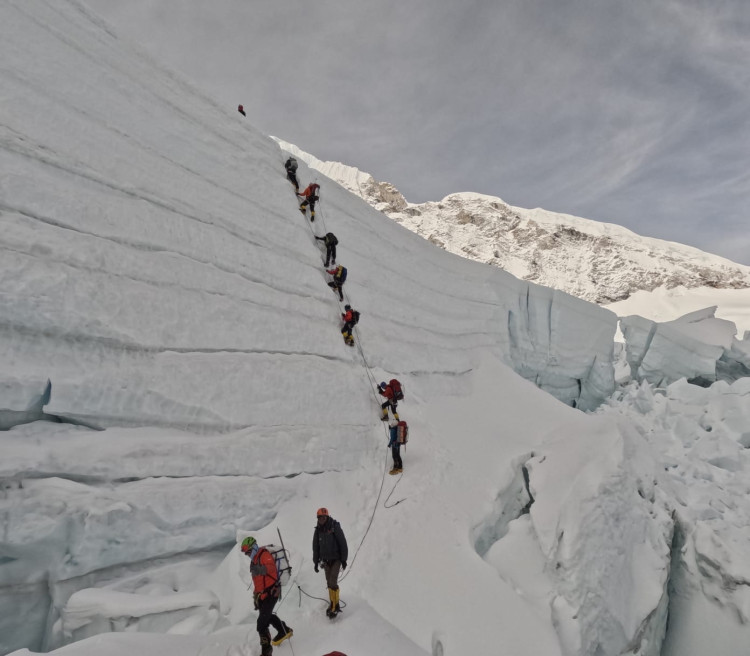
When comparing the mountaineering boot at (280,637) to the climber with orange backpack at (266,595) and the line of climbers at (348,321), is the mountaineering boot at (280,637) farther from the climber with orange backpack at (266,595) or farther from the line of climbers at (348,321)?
the line of climbers at (348,321)

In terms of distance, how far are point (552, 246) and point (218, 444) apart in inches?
2265

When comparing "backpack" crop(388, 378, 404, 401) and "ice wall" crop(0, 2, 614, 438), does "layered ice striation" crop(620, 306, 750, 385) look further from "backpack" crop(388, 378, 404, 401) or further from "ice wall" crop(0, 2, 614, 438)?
"backpack" crop(388, 378, 404, 401)

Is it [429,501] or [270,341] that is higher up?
[270,341]

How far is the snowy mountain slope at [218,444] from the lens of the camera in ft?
13.0

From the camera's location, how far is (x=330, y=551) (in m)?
3.93

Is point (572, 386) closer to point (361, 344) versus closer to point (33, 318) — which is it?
point (361, 344)

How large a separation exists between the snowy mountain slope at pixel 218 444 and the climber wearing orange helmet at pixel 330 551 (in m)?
0.30

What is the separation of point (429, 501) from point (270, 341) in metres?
3.56

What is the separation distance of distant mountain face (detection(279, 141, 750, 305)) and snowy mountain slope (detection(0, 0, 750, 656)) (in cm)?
4584

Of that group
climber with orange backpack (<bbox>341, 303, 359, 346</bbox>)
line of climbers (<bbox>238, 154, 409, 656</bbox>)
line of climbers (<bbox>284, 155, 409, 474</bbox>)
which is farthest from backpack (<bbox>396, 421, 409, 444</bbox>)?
line of climbers (<bbox>238, 154, 409, 656</bbox>)

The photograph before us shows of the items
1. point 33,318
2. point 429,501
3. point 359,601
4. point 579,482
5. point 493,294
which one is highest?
point 493,294

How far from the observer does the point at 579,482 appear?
658 centimetres

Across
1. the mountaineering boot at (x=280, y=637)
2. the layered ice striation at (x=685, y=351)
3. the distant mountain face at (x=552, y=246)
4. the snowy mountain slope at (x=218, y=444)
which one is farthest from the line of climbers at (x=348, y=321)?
the distant mountain face at (x=552, y=246)

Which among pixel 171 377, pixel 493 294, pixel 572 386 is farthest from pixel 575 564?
pixel 572 386
